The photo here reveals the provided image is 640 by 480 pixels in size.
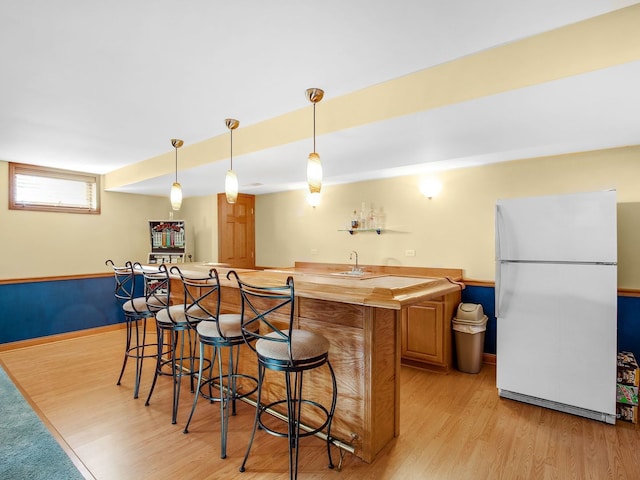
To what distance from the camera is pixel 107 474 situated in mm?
1989

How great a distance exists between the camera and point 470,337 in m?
3.55

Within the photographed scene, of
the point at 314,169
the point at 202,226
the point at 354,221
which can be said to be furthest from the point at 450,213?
the point at 202,226

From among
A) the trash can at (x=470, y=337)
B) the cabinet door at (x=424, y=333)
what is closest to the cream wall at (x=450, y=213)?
the trash can at (x=470, y=337)

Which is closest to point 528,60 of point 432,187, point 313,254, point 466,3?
point 466,3

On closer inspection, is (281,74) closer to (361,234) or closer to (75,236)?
(361,234)

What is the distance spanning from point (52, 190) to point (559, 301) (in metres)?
6.26

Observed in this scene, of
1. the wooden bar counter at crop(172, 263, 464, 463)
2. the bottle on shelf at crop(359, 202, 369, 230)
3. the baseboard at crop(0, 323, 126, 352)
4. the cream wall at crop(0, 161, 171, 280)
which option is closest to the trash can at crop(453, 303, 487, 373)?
the wooden bar counter at crop(172, 263, 464, 463)

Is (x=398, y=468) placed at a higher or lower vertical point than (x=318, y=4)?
lower

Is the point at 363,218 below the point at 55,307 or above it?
above

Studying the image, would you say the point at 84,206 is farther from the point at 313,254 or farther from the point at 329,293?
the point at 329,293

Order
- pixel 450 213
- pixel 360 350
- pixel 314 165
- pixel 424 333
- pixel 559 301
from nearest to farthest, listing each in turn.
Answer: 1. pixel 360 350
2. pixel 314 165
3. pixel 559 301
4. pixel 424 333
5. pixel 450 213

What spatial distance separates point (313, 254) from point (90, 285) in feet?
11.1

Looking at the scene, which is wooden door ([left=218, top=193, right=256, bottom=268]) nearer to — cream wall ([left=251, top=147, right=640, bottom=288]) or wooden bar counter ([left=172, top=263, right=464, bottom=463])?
cream wall ([left=251, top=147, right=640, bottom=288])

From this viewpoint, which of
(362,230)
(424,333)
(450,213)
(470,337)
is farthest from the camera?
(362,230)
